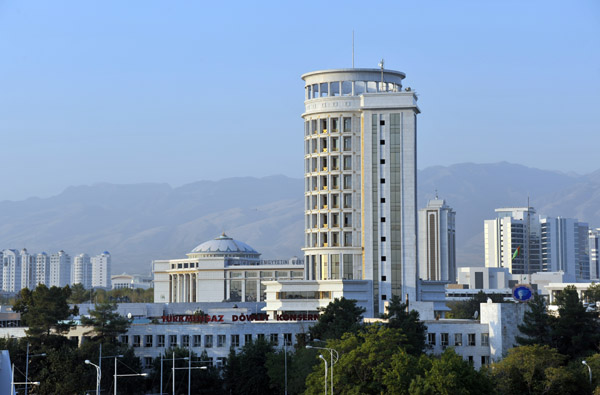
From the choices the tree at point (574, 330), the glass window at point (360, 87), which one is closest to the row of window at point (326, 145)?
the glass window at point (360, 87)

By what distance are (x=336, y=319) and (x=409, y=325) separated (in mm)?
8371

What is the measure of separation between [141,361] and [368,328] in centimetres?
2990

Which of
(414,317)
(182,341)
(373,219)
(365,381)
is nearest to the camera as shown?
(365,381)

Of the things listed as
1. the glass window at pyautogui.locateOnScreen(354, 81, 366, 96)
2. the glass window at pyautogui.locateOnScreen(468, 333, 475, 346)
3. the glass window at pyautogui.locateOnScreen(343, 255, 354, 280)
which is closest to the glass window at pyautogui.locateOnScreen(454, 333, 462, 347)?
the glass window at pyautogui.locateOnScreen(468, 333, 475, 346)

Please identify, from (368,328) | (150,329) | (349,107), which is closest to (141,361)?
(150,329)

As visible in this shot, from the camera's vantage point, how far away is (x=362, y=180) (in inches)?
5630

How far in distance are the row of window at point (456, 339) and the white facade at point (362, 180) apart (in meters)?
14.6

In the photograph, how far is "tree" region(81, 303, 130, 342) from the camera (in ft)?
418

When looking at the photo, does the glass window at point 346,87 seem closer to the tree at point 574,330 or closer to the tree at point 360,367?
the tree at point 574,330

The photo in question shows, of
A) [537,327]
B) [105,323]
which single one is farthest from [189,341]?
[537,327]

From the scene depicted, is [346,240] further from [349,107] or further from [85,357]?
[85,357]

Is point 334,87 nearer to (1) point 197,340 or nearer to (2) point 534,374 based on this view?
(1) point 197,340

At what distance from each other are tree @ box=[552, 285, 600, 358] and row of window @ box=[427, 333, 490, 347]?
8.80m

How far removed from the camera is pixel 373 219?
467ft
